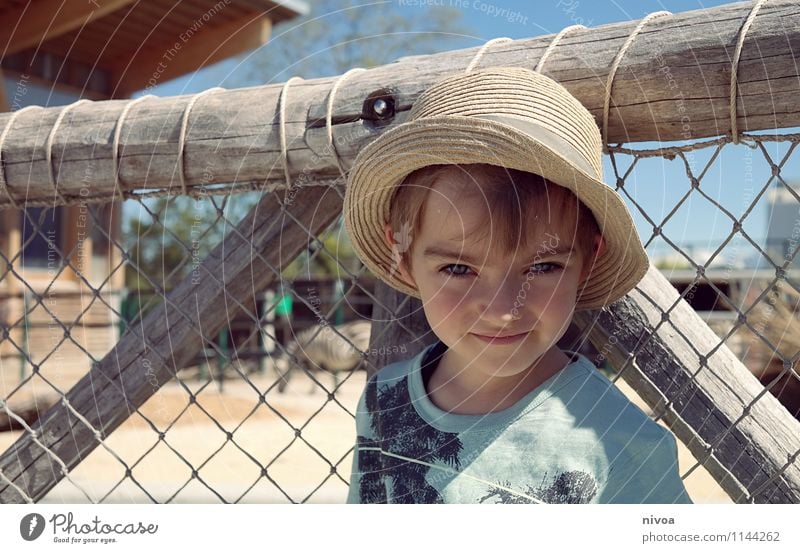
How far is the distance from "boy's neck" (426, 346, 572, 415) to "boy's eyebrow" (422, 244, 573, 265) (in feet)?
0.50

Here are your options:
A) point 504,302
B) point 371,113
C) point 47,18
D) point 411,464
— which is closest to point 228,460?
point 47,18

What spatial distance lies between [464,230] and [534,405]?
22 cm

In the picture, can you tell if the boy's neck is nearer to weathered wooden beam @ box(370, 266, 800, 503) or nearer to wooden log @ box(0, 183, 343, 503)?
weathered wooden beam @ box(370, 266, 800, 503)

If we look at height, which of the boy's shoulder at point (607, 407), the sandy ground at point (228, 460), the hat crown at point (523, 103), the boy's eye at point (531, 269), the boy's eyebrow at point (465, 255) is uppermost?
the hat crown at point (523, 103)

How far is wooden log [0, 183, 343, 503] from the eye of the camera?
1.08 meters

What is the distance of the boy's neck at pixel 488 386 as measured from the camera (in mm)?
899

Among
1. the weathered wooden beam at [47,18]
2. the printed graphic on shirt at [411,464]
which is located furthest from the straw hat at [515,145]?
the weathered wooden beam at [47,18]

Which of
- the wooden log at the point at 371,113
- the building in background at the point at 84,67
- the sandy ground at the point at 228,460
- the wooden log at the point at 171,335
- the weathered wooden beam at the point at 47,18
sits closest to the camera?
the wooden log at the point at 371,113

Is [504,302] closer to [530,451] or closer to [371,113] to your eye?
[530,451]

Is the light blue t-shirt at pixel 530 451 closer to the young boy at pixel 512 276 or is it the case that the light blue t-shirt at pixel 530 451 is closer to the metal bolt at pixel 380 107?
the young boy at pixel 512 276

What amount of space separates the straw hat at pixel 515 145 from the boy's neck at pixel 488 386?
10 centimetres

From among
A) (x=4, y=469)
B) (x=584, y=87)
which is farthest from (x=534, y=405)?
(x=4, y=469)

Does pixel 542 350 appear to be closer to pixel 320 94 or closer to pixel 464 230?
pixel 464 230

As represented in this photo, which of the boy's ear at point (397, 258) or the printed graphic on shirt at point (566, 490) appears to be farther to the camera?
the boy's ear at point (397, 258)
